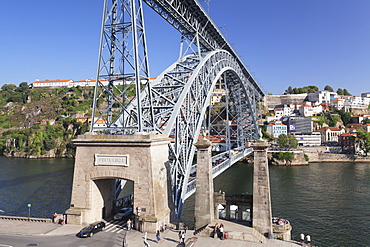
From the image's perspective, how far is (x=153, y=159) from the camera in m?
13.1

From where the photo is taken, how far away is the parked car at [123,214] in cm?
1483

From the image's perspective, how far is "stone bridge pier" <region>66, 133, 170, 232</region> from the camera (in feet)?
42.2

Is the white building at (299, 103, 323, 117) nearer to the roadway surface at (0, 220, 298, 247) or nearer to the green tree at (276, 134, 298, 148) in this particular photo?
the green tree at (276, 134, 298, 148)

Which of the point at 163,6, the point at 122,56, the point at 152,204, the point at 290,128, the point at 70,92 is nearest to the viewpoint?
the point at 152,204

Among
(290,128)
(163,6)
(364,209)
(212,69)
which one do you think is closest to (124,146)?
(163,6)

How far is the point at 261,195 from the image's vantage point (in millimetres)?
13539

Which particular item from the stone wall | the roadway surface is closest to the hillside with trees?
the roadway surface

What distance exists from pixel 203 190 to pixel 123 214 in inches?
186

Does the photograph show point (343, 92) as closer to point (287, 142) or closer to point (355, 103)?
point (355, 103)

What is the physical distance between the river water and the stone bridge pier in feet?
30.4

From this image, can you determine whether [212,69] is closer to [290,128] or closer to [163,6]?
[163,6]

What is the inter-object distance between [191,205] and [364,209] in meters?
15.3

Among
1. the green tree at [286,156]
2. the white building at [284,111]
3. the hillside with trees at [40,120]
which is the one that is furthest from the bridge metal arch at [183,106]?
the white building at [284,111]

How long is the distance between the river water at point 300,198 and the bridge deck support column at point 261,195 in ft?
20.7
